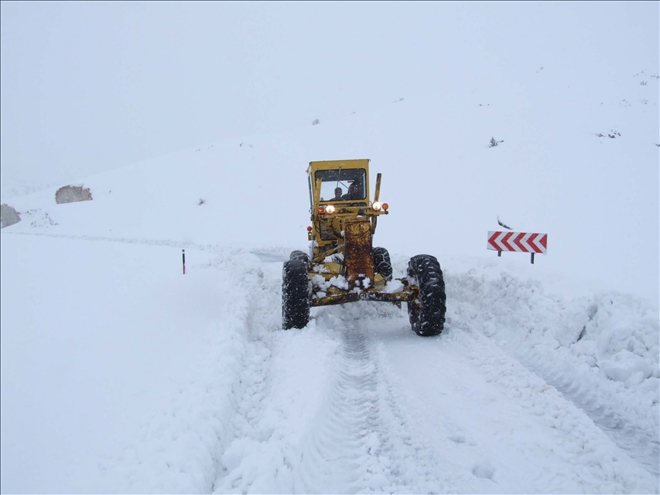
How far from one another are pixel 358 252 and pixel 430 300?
1.26 m

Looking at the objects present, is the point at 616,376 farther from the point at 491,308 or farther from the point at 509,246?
the point at 509,246

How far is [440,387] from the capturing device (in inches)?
176

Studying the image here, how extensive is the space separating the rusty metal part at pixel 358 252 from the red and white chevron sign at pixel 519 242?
3.07 m

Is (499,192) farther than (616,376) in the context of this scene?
Yes

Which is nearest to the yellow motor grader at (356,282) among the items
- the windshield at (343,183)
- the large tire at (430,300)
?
the large tire at (430,300)

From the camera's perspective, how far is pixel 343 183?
26.6 feet

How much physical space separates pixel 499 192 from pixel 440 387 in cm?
1417

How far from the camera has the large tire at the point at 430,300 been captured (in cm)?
587

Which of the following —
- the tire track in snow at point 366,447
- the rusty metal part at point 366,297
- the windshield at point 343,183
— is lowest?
the tire track in snow at point 366,447

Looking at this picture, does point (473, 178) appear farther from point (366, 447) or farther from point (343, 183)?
point (366, 447)

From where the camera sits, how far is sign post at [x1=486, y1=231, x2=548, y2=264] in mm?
7754

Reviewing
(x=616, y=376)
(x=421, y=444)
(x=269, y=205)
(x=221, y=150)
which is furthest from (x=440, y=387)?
(x=221, y=150)

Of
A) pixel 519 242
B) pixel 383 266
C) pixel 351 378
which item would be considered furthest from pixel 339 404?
pixel 519 242

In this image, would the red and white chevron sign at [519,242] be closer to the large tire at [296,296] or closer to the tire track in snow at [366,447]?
the large tire at [296,296]
